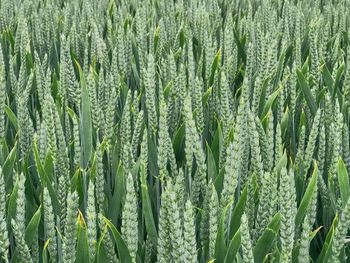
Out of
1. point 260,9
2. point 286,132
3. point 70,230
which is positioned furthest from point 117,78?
point 260,9

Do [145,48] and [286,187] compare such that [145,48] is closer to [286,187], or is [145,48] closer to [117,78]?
[117,78]

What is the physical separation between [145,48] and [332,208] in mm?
1069

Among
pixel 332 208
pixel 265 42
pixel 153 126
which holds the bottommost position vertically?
pixel 332 208

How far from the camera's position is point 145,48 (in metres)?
2.01

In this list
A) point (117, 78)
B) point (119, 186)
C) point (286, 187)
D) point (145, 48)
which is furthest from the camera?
point (145, 48)

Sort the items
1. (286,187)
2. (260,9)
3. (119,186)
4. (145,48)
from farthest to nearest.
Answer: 1. (260,9)
2. (145,48)
3. (119,186)
4. (286,187)

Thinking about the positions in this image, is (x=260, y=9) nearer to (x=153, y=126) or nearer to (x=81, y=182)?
(x=153, y=126)

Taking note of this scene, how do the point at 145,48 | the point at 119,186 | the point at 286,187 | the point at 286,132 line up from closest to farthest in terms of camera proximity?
the point at 286,187 < the point at 119,186 < the point at 286,132 < the point at 145,48

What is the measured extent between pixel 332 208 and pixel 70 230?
54 centimetres

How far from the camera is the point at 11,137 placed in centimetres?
149

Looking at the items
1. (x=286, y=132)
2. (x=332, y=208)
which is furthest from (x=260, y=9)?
(x=332, y=208)

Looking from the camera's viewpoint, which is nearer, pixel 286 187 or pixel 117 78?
pixel 286 187

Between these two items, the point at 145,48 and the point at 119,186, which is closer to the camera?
the point at 119,186

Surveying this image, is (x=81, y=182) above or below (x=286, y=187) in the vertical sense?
below
